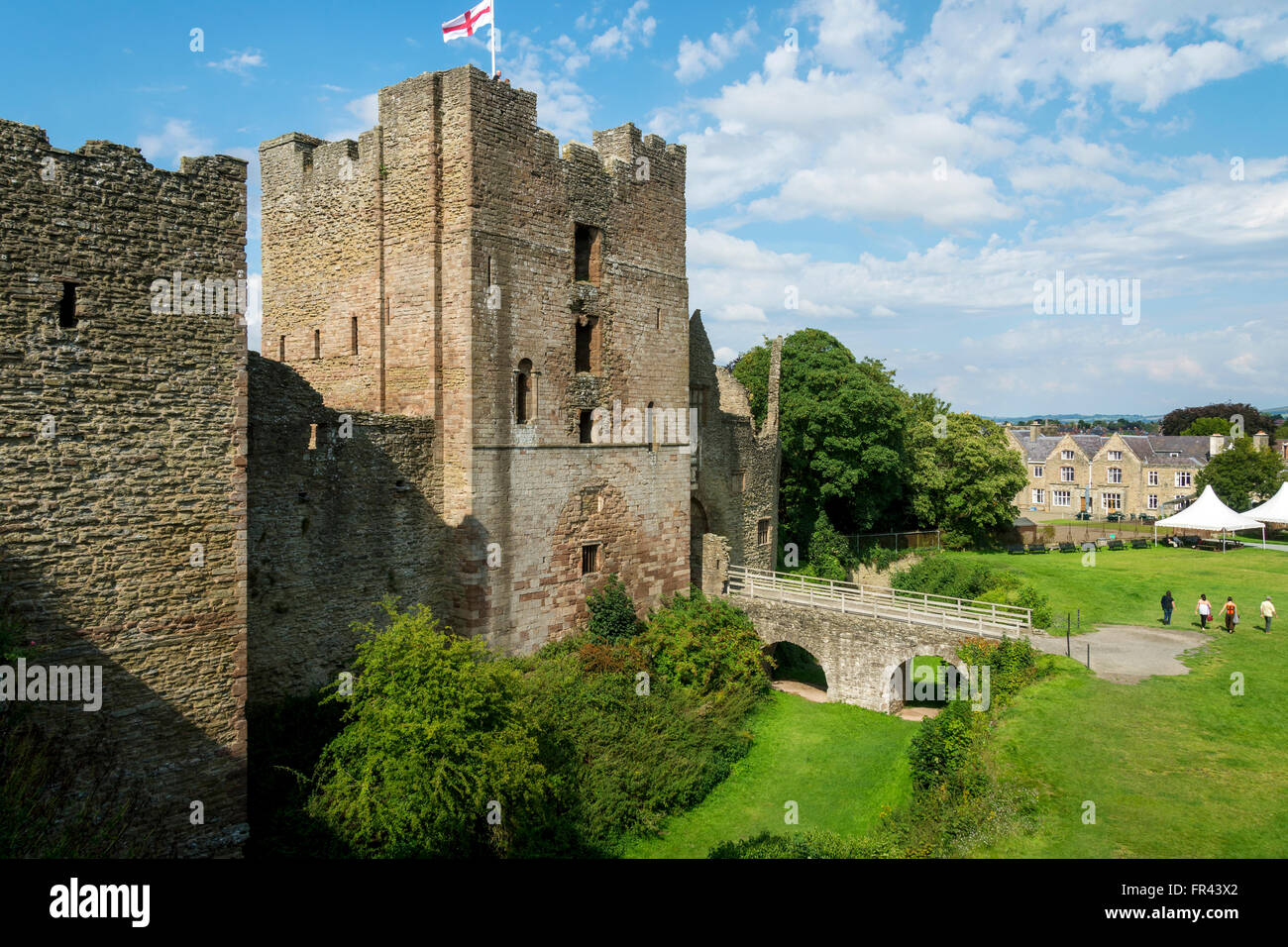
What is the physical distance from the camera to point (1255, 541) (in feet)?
142

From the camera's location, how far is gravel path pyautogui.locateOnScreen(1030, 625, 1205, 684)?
60.3 feet

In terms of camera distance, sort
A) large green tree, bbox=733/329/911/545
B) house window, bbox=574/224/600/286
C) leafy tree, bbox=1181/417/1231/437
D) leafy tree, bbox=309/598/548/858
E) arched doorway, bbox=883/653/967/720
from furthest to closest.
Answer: leafy tree, bbox=1181/417/1231/437 → large green tree, bbox=733/329/911/545 → arched doorway, bbox=883/653/967/720 → house window, bbox=574/224/600/286 → leafy tree, bbox=309/598/548/858

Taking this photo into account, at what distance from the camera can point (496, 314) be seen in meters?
18.9

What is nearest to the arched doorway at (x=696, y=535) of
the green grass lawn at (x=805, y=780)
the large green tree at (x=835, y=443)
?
the green grass lawn at (x=805, y=780)

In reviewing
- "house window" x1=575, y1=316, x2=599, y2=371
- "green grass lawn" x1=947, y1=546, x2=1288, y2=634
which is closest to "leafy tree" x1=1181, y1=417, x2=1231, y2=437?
"green grass lawn" x1=947, y1=546, x2=1288, y2=634

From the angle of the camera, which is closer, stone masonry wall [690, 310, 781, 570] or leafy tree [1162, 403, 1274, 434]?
stone masonry wall [690, 310, 781, 570]

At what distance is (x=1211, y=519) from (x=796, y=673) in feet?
71.0

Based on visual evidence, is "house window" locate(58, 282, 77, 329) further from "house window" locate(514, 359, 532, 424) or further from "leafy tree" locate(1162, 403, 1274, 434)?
"leafy tree" locate(1162, 403, 1274, 434)

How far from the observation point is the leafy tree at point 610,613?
21.3 metres

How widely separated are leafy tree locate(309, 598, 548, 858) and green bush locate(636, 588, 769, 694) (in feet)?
25.7

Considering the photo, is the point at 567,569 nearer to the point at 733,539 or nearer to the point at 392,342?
the point at 392,342

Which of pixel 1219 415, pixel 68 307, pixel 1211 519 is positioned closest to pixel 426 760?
pixel 68 307

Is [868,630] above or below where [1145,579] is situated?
below

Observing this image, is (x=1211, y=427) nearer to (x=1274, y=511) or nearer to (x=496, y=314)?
(x=1274, y=511)
